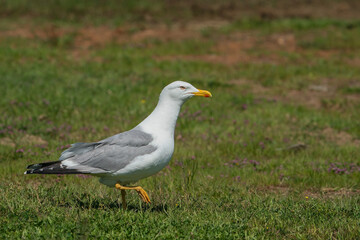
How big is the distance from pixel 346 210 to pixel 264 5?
17535mm

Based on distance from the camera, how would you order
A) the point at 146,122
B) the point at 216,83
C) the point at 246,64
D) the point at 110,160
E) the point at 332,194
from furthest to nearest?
the point at 246,64 → the point at 216,83 → the point at 332,194 → the point at 146,122 → the point at 110,160

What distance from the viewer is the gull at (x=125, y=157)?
579 centimetres

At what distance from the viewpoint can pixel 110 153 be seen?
Result: 5.87 m

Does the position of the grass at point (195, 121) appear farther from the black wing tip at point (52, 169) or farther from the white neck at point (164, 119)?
the white neck at point (164, 119)

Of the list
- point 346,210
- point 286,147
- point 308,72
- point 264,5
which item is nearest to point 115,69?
point 308,72

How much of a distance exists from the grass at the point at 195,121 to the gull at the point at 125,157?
1.17 ft

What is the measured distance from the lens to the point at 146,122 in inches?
245

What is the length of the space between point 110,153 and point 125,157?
17 centimetres

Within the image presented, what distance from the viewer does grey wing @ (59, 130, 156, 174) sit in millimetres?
5809

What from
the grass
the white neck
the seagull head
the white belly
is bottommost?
the grass

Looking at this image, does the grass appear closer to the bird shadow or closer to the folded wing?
the bird shadow

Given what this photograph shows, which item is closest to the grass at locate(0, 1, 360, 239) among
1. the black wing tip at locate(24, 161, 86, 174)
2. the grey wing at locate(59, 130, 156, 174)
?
the black wing tip at locate(24, 161, 86, 174)

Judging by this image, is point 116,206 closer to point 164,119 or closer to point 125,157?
point 125,157

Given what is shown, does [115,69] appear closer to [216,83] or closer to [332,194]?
[216,83]
